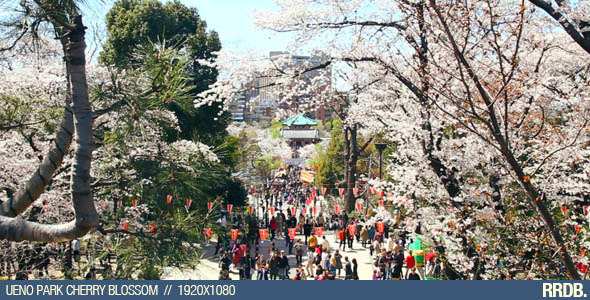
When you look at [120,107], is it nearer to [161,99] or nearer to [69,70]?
[161,99]

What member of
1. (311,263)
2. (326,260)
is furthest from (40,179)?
(311,263)

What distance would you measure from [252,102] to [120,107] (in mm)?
4491

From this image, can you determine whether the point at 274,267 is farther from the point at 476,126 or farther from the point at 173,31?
the point at 173,31

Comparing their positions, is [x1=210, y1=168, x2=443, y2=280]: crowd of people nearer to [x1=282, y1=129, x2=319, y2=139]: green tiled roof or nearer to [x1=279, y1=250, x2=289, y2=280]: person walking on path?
[x1=279, y1=250, x2=289, y2=280]: person walking on path

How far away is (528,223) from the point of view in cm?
562

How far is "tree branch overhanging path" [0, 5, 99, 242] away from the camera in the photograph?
2.50 metres

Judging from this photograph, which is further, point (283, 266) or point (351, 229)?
point (351, 229)

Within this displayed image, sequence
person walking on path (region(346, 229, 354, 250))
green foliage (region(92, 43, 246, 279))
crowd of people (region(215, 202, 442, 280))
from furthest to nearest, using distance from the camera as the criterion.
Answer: person walking on path (region(346, 229, 354, 250)) < crowd of people (region(215, 202, 442, 280)) < green foliage (region(92, 43, 246, 279))

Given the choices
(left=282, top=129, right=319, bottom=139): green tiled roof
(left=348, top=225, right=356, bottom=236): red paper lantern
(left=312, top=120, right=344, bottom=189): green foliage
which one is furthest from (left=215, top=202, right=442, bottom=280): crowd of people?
(left=282, top=129, right=319, bottom=139): green tiled roof

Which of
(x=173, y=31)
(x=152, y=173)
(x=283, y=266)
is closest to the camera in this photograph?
(x=152, y=173)

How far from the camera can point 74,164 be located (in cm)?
253

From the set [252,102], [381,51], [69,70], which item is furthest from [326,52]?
[69,70]

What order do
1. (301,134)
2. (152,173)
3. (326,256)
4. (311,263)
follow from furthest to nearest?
(301,134)
(311,263)
(326,256)
(152,173)

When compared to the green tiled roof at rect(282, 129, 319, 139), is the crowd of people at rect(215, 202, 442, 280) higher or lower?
lower
